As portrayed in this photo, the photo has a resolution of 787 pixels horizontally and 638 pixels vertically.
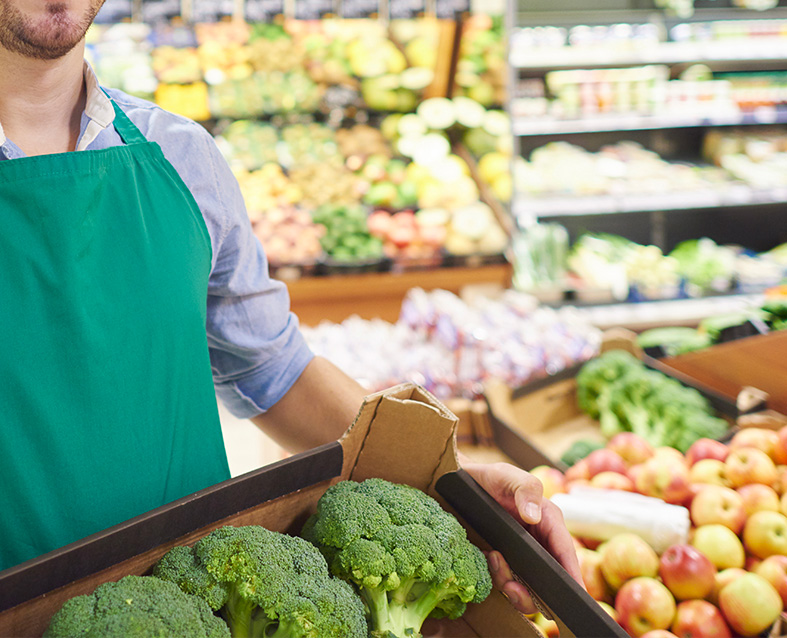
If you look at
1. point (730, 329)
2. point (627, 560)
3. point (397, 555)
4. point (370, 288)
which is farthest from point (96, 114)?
point (370, 288)

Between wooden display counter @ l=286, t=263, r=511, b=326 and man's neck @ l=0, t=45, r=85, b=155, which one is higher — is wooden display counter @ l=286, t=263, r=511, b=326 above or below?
below

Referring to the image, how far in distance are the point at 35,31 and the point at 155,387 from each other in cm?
49

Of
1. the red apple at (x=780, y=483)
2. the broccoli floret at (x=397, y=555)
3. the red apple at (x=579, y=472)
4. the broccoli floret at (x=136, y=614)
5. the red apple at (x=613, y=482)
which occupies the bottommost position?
the red apple at (x=579, y=472)

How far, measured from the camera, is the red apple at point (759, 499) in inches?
62.6

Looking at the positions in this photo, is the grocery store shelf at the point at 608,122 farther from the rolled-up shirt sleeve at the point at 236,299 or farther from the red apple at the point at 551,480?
the rolled-up shirt sleeve at the point at 236,299

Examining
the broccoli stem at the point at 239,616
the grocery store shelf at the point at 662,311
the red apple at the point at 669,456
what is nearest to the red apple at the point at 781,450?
the red apple at the point at 669,456

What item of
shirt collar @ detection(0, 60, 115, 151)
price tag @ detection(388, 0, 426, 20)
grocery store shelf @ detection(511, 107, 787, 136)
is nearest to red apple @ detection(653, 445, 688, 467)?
shirt collar @ detection(0, 60, 115, 151)

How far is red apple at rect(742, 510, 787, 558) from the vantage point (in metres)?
1.50

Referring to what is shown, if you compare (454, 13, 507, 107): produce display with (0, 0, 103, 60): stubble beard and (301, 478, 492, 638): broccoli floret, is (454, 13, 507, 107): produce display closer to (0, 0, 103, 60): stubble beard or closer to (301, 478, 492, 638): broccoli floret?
(0, 0, 103, 60): stubble beard

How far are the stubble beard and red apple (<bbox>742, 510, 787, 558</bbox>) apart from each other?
160 centimetres

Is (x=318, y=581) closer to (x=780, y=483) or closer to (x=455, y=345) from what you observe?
(x=780, y=483)

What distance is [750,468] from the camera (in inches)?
66.6

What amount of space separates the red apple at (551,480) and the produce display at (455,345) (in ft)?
2.11

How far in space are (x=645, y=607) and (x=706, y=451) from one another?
609 millimetres
